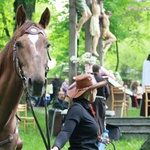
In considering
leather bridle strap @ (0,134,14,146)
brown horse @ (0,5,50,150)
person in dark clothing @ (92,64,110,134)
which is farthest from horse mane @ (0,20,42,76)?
person in dark clothing @ (92,64,110,134)

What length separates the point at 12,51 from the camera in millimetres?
6461

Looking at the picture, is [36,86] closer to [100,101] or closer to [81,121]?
[81,121]

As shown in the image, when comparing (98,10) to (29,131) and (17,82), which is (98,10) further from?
(17,82)

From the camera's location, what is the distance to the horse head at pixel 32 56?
563cm

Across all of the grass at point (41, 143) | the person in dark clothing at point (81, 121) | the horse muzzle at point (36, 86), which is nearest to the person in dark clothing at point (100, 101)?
the grass at point (41, 143)

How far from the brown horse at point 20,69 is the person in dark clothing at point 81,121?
0.64m

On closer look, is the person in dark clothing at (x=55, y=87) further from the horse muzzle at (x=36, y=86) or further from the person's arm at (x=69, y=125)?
the horse muzzle at (x=36, y=86)

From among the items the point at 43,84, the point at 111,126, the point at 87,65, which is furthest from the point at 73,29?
the point at 43,84

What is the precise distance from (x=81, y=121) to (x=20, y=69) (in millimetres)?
1061

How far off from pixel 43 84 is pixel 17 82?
3.15 ft

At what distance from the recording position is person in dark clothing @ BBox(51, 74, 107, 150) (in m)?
6.51

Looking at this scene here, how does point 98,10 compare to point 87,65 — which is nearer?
point 87,65

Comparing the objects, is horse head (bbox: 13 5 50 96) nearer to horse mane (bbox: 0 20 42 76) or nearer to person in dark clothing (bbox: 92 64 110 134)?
horse mane (bbox: 0 20 42 76)

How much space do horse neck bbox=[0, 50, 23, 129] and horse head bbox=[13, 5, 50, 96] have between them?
34 cm
